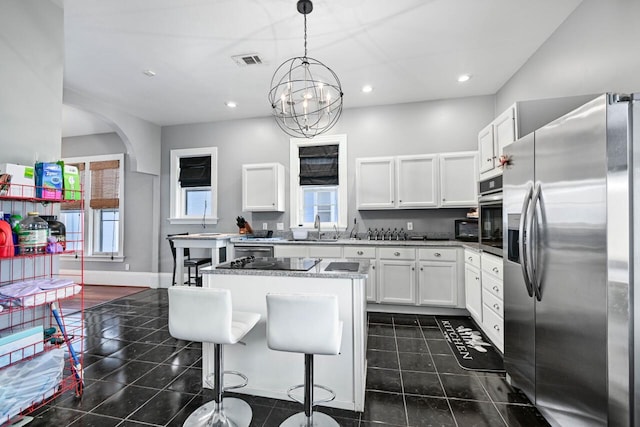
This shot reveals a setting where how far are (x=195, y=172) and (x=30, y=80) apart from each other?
10.7 feet

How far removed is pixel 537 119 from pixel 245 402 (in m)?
3.26

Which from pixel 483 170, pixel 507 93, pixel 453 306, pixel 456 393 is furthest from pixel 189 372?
pixel 507 93

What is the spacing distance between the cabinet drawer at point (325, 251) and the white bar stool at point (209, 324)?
2216mm

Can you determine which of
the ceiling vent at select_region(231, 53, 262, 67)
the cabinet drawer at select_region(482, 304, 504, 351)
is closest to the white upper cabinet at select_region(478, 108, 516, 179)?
the cabinet drawer at select_region(482, 304, 504, 351)

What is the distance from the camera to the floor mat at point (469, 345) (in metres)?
2.57

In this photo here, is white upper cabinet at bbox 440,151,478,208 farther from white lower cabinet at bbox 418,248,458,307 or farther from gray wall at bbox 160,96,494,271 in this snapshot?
white lower cabinet at bbox 418,248,458,307

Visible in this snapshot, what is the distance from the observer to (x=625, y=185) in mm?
1234

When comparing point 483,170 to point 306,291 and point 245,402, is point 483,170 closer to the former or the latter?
point 306,291

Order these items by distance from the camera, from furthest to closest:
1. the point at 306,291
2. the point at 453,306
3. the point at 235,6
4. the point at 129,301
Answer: the point at 129,301 → the point at 453,306 → the point at 235,6 → the point at 306,291

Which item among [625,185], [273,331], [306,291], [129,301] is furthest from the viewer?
[129,301]

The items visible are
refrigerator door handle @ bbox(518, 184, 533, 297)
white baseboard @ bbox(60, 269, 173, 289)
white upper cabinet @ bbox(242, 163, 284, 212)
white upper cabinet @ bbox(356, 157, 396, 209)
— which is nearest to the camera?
refrigerator door handle @ bbox(518, 184, 533, 297)

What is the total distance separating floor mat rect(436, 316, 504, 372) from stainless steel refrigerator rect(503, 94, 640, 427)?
23.4 inches

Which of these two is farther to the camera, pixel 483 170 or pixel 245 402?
pixel 483 170

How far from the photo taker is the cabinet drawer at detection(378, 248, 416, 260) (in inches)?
148
